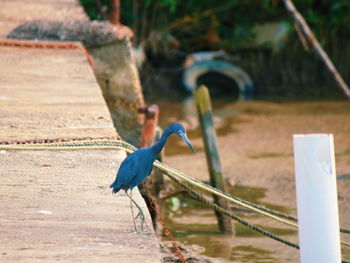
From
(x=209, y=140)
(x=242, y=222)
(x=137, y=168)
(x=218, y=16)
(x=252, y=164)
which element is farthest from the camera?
(x=218, y=16)

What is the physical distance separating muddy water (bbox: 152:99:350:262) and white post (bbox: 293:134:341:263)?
2.38 meters

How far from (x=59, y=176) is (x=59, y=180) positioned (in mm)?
70

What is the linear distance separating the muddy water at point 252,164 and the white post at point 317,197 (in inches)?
93.6

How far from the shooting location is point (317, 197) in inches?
146

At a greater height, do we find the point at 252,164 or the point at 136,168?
the point at 136,168

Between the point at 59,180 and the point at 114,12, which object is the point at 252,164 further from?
the point at 59,180

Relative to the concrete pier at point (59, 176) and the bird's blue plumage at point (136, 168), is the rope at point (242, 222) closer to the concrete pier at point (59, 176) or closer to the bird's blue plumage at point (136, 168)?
the concrete pier at point (59, 176)

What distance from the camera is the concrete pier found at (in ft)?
11.8

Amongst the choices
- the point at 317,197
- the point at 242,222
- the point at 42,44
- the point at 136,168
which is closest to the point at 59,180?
the point at 136,168

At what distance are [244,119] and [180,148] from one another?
2270 millimetres

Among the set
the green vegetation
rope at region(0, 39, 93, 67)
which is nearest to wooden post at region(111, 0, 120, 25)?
rope at region(0, 39, 93, 67)

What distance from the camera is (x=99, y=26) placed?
313 inches

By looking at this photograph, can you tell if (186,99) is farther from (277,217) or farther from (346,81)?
(277,217)

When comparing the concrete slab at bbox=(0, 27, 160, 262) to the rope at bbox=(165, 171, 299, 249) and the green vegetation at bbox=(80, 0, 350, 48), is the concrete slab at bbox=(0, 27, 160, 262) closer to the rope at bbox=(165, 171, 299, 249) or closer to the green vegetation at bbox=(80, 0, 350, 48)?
the rope at bbox=(165, 171, 299, 249)
